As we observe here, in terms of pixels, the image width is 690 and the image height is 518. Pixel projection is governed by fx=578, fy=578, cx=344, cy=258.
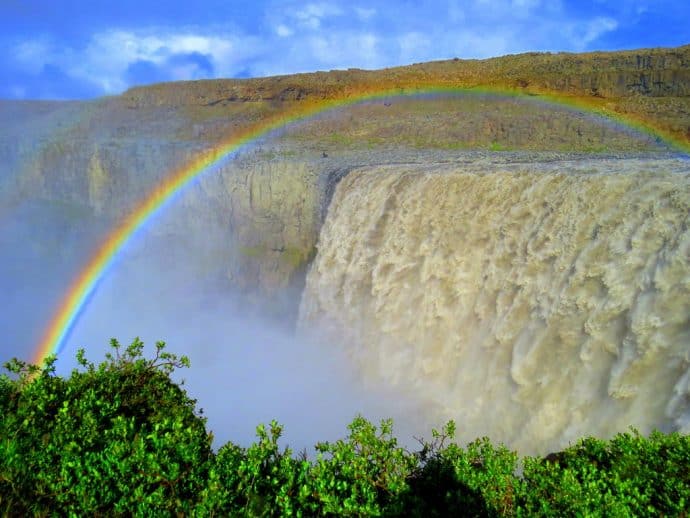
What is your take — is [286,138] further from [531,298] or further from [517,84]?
[531,298]

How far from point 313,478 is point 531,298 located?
632cm

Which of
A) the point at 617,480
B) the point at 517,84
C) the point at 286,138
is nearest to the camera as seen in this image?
the point at 617,480

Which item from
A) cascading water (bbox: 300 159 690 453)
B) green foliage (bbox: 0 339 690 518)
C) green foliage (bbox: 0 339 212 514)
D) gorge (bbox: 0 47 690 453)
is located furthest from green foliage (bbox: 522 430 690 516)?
green foliage (bbox: 0 339 212 514)

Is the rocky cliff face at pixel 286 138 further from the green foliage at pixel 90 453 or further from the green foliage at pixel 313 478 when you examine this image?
the green foliage at pixel 313 478

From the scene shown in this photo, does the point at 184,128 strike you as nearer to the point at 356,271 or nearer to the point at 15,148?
the point at 15,148

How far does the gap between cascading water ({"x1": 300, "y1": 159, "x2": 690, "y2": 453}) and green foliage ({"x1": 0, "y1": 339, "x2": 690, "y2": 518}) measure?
2.36 m

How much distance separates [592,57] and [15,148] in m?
49.5

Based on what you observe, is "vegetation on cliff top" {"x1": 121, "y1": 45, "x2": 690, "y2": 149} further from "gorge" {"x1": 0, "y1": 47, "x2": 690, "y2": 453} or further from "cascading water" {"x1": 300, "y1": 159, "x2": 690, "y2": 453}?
"cascading water" {"x1": 300, "y1": 159, "x2": 690, "y2": 453}

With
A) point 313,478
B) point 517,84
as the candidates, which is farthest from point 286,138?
point 313,478

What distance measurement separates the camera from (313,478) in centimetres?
497

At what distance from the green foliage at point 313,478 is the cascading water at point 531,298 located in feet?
7.75

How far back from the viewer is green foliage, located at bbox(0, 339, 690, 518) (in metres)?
4.63

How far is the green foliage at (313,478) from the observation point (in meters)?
4.63

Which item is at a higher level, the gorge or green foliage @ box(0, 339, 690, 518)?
the gorge
